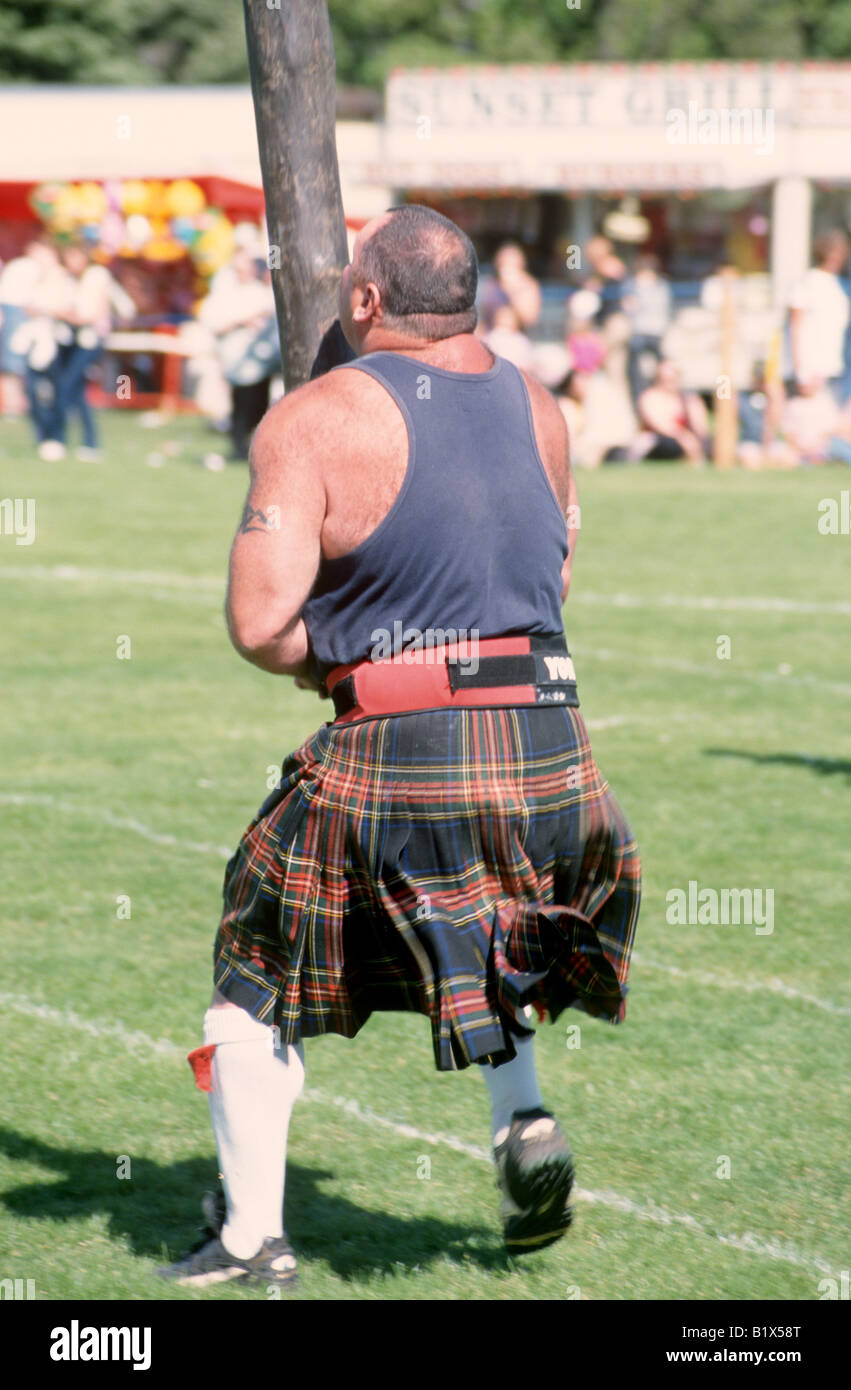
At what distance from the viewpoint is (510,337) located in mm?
19016

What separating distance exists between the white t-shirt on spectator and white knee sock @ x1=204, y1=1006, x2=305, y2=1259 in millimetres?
15769

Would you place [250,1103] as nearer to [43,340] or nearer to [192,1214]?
[192,1214]

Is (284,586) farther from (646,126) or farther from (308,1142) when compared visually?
(646,126)

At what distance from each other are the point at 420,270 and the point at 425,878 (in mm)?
977

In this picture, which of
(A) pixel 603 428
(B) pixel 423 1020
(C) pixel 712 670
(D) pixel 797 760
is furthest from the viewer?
(A) pixel 603 428

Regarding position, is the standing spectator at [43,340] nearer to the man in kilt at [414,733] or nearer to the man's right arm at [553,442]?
the man's right arm at [553,442]

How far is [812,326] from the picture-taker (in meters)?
17.9

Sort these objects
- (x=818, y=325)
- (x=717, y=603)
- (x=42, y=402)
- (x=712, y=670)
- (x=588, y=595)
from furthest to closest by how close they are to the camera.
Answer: (x=42, y=402) < (x=818, y=325) < (x=588, y=595) < (x=717, y=603) < (x=712, y=670)

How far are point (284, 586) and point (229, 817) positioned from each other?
12.3ft

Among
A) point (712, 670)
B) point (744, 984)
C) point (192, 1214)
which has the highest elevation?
point (192, 1214)

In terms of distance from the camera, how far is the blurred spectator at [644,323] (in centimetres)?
1931

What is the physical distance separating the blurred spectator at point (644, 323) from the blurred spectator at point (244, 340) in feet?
12.2

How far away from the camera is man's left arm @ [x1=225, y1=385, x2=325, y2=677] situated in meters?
2.94

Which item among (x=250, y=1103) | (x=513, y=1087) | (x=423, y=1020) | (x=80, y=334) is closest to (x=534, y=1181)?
(x=513, y=1087)
